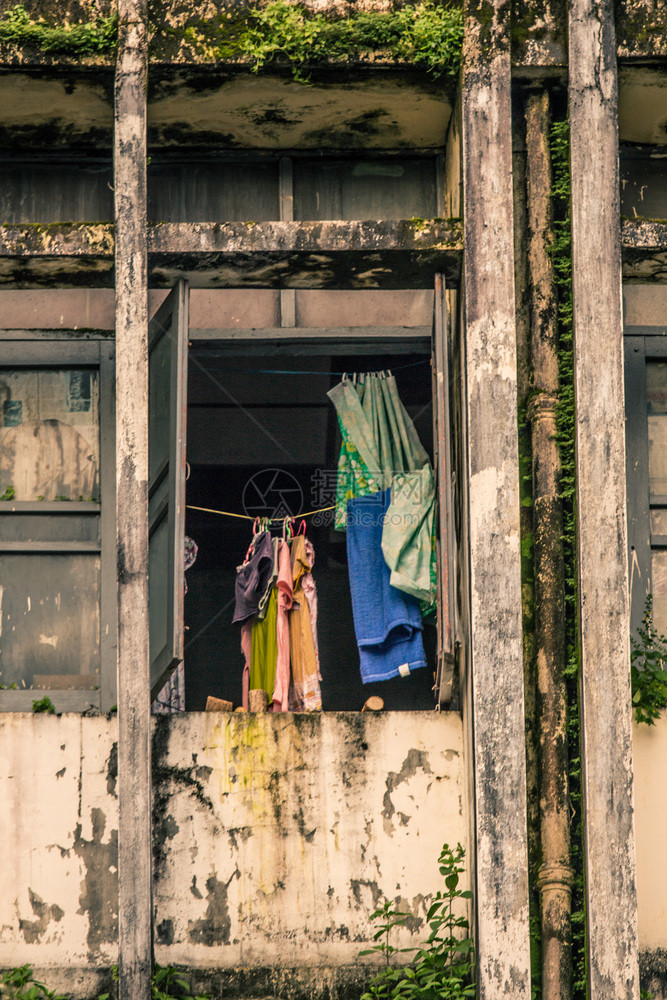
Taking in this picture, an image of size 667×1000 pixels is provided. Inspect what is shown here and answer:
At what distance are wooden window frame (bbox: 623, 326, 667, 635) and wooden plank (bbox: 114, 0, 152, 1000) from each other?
2.70m

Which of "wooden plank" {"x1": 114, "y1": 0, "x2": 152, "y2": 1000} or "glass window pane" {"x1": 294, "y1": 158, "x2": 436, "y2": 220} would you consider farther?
"glass window pane" {"x1": 294, "y1": 158, "x2": 436, "y2": 220}

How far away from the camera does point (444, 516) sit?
19.5 ft

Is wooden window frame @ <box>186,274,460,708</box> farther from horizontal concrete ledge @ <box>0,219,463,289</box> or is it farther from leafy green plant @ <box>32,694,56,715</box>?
leafy green plant @ <box>32,694,56,715</box>

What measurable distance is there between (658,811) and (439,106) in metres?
3.86

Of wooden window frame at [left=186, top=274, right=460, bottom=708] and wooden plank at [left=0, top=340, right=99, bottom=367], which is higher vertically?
wooden plank at [left=0, top=340, right=99, bottom=367]

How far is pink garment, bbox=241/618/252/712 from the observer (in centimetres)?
655

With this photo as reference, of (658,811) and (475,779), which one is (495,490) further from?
(658,811)

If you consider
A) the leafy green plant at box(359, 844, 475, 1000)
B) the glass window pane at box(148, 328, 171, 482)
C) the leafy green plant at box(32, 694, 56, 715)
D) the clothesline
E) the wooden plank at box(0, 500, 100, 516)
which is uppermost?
the glass window pane at box(148, 328, 171, 482)

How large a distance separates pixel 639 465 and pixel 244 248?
2492mm

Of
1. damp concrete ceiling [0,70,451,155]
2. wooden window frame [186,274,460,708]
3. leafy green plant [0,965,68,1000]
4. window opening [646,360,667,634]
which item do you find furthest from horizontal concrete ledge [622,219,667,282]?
leafy green plant [0,965,68,1000]

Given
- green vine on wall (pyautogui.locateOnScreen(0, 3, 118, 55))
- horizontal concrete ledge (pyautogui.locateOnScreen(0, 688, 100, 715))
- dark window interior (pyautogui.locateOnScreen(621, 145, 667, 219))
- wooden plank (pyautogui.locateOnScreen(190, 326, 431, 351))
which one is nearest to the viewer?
green vine on wall (pyautogui.locateOnScreen(0, 3, 118, 55))

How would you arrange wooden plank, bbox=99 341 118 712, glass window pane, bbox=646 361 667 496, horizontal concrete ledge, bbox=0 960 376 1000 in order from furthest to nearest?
glass window pane, bbox=646 361 667 496
wooden plank, bbox=99 341 118 712
horizontal concrete ledge, bbox=0 960 376 1000

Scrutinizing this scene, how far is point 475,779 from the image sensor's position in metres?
5.49

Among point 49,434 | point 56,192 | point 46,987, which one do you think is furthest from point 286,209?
point 46,987
